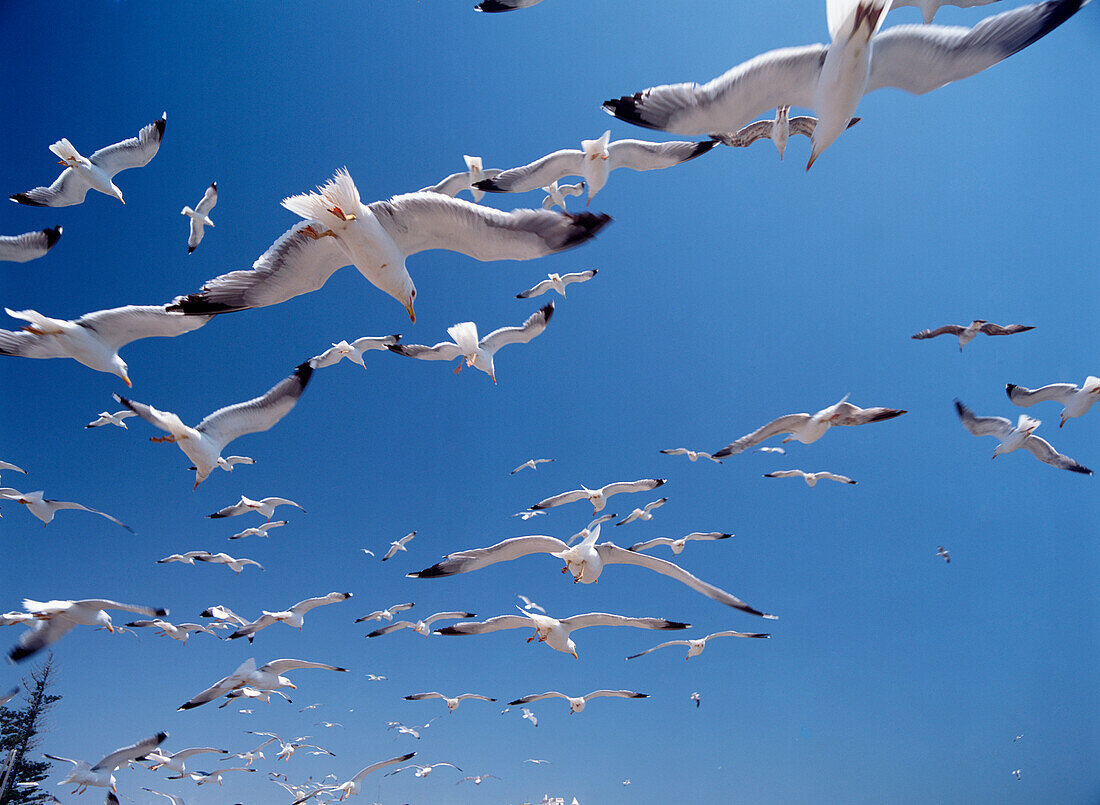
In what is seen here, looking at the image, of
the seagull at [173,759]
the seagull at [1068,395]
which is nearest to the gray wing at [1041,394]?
the seagull at [1068,395]

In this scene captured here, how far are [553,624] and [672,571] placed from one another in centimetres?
210

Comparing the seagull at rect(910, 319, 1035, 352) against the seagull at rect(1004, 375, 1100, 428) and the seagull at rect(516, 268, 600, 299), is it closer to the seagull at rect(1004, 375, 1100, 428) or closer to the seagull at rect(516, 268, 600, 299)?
the seagull at rect(1004, 375, 1100, 428)

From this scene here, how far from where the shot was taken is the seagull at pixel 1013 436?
307 inches

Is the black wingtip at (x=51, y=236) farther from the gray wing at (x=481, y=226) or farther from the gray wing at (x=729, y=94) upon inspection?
the gray wing at (x=729, y=94)

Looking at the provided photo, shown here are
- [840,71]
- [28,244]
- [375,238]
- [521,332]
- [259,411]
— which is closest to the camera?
[840,71]

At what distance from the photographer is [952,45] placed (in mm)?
3807

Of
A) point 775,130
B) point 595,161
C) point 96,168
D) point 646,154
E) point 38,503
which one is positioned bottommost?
point 38,503

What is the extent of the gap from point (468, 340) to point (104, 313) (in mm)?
4104

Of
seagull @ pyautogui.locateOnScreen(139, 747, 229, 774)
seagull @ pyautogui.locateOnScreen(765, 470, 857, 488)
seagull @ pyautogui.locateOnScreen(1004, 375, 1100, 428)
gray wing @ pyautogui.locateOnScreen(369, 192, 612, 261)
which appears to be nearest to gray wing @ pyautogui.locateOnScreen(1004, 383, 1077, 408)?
seagull @ pyautogui.locateOnScreen(1004, 375, 1100, 428)

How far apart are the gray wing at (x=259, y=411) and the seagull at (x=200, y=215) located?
5.80 meters

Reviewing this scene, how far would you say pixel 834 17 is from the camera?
3.55m

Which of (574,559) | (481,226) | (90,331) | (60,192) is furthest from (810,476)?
(60,192)

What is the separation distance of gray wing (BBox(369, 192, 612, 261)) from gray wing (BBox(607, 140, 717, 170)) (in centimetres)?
336

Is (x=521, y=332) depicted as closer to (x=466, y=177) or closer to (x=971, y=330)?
(x=466, y=177)
